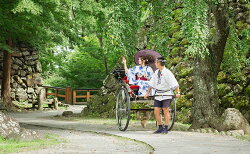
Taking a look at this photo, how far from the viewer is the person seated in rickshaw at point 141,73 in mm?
9527

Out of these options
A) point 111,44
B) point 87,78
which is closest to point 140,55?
point 111,44

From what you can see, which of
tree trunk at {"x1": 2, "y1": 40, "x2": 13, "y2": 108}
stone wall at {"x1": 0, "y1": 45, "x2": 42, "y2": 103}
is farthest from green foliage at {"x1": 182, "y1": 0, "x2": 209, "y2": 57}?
stone wall at {"x1": 0, "y1": 45, "x2": 42, "y2": 103}

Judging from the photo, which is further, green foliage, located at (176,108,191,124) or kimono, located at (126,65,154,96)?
green foliage, located at (176,108,191,124)

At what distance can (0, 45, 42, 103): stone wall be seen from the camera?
75.0ft

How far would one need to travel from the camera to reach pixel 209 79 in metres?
9.79

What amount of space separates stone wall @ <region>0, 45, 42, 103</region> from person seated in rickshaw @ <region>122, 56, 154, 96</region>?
13772mm

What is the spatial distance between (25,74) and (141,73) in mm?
15020

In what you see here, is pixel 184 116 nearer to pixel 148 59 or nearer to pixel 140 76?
pixel 148 59

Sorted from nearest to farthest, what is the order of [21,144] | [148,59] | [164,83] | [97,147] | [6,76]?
[97,147] < [21,144] < [164,83] < [148,59] < [6,76]

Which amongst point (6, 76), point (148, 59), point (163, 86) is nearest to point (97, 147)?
point (163, 86)

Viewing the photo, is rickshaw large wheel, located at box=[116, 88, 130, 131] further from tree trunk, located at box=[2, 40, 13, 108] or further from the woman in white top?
tree trunk, located at box=[2, 40, 13, 108]

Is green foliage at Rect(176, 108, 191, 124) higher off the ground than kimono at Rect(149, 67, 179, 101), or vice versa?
kimono at Rect(149, 67, 179, 101)

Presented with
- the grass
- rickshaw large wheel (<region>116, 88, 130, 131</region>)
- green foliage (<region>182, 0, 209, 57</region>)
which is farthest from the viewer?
rickshaw large wheel (<region>116, 88, 130, 131</region>)

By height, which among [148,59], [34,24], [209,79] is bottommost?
[209,79]
